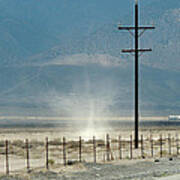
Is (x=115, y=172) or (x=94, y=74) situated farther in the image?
(x=94, y=74)

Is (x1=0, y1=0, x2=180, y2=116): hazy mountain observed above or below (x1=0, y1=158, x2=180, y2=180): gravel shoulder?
above

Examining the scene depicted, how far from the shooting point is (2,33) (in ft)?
613

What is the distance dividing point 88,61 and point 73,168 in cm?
13481

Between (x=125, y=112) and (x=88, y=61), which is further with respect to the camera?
(x=88, y=61)

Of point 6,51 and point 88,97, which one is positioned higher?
point 6,51

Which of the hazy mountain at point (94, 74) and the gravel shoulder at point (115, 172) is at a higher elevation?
the hazy mountain at point (94, 74)

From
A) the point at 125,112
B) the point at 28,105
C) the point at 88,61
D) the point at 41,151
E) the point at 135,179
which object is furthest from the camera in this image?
the point at 88,61

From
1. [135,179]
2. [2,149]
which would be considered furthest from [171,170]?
[2,149]

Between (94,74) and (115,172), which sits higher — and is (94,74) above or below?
above

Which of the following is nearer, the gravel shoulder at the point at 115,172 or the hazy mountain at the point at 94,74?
the gravel shoulder at the point at 115,172

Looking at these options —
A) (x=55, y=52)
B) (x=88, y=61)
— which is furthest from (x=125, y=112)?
(x=55, y=52)

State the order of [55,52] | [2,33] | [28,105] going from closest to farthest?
[28,105] → [55,52] → [2,33]

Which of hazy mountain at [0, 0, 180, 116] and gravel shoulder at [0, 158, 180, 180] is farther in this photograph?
hazy mountain at [0, 0, 180, 116]

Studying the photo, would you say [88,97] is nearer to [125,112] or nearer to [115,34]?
[125,112]
